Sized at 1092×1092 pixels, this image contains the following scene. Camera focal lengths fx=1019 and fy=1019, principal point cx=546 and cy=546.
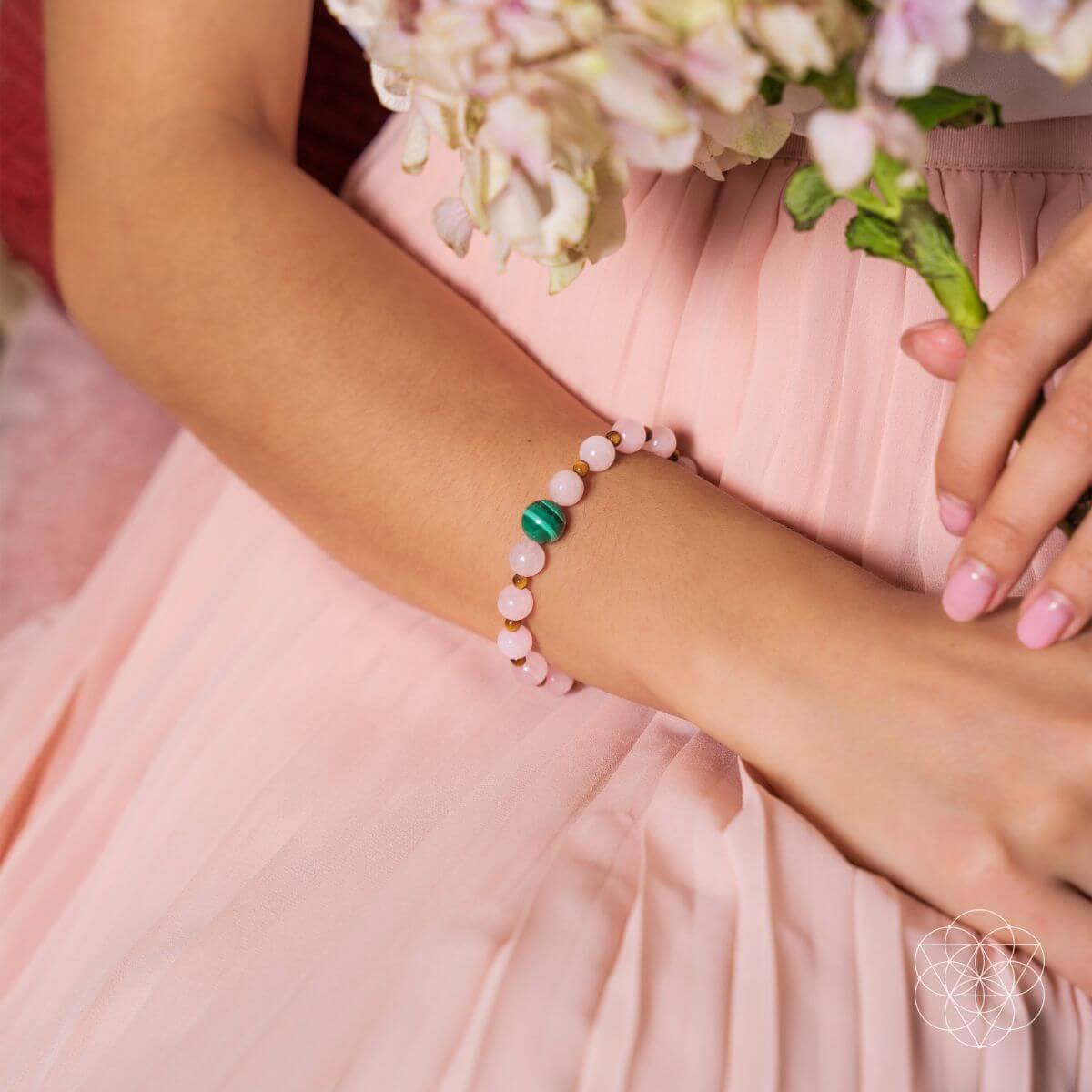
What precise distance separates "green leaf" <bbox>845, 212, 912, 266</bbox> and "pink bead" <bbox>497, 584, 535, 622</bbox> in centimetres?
31

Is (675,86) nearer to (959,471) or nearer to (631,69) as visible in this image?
(631,69)

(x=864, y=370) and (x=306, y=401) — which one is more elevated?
(x=864, y=370)

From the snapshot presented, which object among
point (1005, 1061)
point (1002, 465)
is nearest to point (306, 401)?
point (1002, 465)

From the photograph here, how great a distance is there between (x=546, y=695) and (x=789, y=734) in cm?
19

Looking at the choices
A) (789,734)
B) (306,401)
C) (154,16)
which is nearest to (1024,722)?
(789,734)

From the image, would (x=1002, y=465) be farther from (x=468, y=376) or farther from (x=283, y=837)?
(x=283, y=837)

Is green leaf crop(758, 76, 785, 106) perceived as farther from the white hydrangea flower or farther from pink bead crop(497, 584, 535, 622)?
pink bead crop(497, 584, 535, 622)

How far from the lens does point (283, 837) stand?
0.64 m

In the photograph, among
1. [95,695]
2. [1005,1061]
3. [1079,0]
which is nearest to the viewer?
[1079,0]

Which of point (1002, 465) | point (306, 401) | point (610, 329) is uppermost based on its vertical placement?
point (1002, 465)

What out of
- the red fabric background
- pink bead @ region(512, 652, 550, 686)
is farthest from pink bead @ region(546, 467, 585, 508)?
the red fabric background

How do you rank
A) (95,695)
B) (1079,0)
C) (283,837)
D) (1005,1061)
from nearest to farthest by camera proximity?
(1079,0)
(1005,1061)
(283,837)
(95,695)

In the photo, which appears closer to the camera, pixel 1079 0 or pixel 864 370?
pixel 1079 0

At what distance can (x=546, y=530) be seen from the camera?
0.63m
